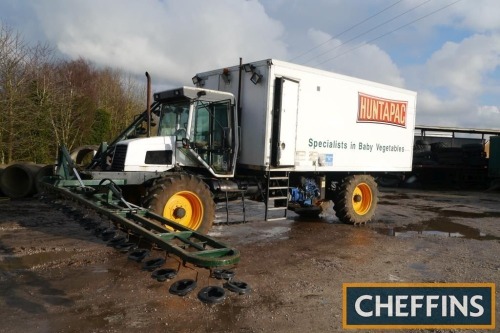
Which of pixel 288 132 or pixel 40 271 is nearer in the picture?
pixel 40 271

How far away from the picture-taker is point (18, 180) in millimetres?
13008

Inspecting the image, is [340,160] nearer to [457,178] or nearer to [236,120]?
[236,120]

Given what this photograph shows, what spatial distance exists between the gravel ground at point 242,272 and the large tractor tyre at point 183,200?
93 cm

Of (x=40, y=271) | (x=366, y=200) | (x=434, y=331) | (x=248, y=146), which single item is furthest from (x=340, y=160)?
(x=40, y=271)

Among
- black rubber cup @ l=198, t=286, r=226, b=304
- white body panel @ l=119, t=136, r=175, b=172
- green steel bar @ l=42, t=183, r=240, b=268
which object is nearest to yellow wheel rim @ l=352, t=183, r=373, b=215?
white body panel @ l=119, t=136, r=175, b=172

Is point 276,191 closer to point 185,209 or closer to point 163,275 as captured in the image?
point 185,209

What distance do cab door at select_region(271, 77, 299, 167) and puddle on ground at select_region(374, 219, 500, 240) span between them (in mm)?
3153

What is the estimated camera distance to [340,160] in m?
9.80

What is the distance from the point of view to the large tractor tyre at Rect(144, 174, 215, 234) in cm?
682

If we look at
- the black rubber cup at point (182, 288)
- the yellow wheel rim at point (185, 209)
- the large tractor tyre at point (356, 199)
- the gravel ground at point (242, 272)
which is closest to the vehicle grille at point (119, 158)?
the yellow wheel rim at point (185, 209)

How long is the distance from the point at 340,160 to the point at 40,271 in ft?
21.9

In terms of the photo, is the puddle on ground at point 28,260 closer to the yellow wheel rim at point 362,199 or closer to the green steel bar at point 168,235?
the green steel bar at point 168,235

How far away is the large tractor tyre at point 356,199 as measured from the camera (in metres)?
10.1

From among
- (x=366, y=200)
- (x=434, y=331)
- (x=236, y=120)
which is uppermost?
(x=236, y=120)
